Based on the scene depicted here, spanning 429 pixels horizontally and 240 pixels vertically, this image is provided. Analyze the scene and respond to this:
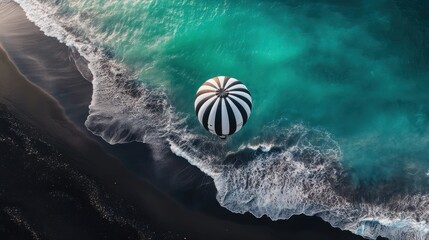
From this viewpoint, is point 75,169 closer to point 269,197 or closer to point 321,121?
point 269,197

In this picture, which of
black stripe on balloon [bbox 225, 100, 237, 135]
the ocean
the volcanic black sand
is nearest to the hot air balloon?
black stripe on balloon [bbox 225, 100, 237, 135]

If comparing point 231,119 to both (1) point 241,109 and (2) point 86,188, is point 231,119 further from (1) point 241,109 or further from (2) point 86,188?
(2) point 86,188

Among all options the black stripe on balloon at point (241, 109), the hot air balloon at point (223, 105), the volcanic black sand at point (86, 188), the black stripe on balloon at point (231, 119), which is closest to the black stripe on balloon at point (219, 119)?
the hot air balloon at point (223, 105)

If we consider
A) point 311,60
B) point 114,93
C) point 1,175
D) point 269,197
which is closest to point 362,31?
point 311,60

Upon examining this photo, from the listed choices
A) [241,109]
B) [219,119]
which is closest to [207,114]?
[219,119]

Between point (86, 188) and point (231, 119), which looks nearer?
point (231, 119)

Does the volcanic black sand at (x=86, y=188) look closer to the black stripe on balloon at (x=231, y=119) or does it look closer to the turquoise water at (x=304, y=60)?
the black stripe on balloon at (x=231, y=119)
